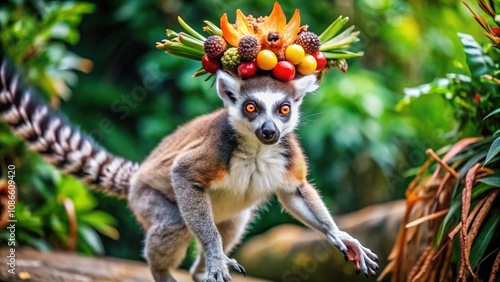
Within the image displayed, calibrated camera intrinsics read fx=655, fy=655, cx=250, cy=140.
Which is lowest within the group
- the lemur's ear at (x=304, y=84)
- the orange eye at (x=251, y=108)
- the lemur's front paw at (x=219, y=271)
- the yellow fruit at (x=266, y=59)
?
the lemur's front paw at (x=219, y=271)

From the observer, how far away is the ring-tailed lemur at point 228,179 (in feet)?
10.4

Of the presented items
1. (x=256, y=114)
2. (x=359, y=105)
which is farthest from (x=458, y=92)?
(x=359, y=105)

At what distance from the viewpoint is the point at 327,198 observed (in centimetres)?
711

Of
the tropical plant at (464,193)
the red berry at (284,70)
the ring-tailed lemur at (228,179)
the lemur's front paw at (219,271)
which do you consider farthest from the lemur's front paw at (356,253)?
the red berry at (284,70)

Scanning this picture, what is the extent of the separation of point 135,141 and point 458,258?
15.3 ft

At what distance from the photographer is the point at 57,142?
4.37 metres

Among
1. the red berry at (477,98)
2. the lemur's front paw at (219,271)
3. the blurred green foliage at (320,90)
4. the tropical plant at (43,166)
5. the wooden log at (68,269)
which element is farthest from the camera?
the blurred green foliage at (320,90)

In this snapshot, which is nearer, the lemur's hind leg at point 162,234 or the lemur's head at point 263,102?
the lemur's head at point 263,102

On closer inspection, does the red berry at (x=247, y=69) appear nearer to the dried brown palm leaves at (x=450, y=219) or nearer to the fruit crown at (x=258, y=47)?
the fruit crown at (x=258, y=47)

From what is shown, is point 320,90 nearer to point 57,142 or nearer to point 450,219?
point 57,142

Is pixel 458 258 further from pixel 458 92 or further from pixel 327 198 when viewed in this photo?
pixel 327 198

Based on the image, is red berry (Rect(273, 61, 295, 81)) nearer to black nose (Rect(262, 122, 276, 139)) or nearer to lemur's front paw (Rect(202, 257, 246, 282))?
black nose (Rect(262, 122, 276, 139))

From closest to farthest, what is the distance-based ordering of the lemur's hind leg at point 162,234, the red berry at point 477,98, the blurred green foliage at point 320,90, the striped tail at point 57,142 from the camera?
the red berry at point 477,98
the lemur's hind leg at point 162,234
the striped tail at point 57,142
the blurred green foliage at point 320,90

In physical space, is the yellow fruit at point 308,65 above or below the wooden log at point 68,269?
above
